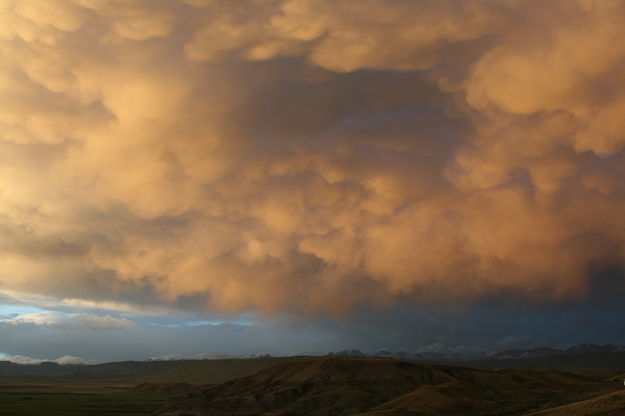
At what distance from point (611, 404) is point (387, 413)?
221ft

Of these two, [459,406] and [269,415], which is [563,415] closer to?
[459,406]

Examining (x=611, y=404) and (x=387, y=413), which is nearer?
(x=611, y=404)

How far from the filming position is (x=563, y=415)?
388 ft

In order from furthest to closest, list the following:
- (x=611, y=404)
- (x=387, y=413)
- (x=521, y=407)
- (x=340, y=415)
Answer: (x=340, y=415), (x=521, y=407), (x=387, y=413), (x=611, y=404)

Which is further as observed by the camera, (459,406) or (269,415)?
(269,415)

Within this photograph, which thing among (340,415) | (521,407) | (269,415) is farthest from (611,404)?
(269,415)

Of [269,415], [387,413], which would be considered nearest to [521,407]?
[387,413]

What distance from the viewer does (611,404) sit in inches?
4535

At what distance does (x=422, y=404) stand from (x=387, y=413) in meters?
24.7

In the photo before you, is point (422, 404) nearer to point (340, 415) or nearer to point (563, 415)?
point (340, 415)

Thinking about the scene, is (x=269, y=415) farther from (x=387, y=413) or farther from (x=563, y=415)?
(x=563, y=415)

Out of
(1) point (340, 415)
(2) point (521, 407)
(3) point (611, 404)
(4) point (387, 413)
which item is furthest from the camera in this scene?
(1) point (340, 415)

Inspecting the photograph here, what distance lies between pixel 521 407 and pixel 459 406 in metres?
20.2

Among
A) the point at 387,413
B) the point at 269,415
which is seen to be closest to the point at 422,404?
the point at 387,413
